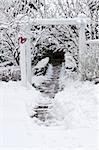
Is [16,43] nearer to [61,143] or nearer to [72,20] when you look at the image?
[72,20]

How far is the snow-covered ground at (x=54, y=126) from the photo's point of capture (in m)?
4.78

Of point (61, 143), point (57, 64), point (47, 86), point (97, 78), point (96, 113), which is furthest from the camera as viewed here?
point (57, 64)

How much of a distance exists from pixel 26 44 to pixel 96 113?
385 centimetres

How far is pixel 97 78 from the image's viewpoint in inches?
342

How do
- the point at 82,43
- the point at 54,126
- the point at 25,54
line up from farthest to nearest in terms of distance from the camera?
the point at 82,43
the point at 25,54
the point at 54,126

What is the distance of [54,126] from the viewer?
5.92 meters

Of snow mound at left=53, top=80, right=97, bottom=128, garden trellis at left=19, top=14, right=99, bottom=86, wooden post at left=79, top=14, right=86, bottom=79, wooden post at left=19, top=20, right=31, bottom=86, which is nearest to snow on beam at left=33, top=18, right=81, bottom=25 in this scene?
garden trellis at left=19, top=14, right=99, bottom=86

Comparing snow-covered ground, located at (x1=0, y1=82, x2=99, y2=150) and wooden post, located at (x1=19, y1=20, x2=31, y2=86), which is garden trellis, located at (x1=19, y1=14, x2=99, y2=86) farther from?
snow-covered ground, located at (x1=0, y1=82, x2=99, y2=150)

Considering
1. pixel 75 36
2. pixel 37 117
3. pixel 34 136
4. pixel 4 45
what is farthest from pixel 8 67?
pixel 34 136

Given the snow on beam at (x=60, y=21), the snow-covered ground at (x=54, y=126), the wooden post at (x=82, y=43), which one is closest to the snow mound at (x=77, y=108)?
the snow-covered ground at (x=54, y=126)

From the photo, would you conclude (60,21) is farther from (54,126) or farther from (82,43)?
(54,126)

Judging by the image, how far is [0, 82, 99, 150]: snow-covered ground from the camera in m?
4.78

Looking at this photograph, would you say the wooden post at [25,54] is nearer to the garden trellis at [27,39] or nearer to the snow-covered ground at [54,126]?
the garden trellis at [27,39]

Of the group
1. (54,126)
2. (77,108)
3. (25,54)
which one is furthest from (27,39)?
(54,126)
